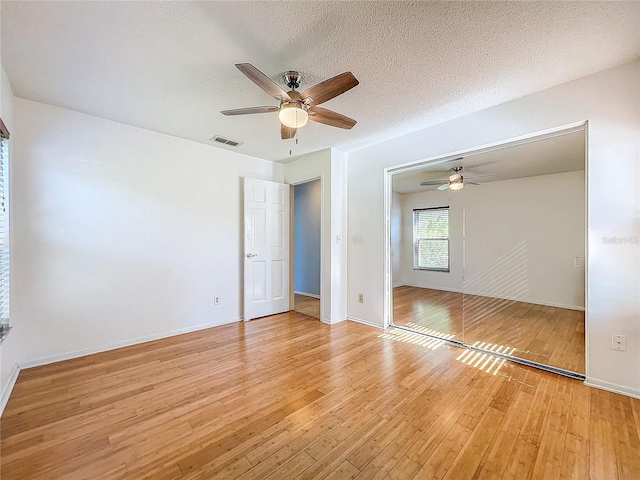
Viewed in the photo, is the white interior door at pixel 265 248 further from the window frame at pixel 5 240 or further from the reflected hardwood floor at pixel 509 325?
the window frame at pixel 5 240

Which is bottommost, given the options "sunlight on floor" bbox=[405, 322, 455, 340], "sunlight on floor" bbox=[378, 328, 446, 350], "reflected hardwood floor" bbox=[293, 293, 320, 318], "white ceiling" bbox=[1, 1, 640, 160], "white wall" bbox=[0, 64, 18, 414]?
"reflected hardwood floor" bbox=[293, 293, 320, 318]

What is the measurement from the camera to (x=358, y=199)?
3.91 meters

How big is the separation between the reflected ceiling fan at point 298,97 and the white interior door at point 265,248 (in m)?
1.89

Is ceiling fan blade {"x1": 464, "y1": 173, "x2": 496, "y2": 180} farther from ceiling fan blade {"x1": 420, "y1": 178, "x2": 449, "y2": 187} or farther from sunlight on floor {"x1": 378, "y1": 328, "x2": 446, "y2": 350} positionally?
sunlight on floor {"x1": 378, "y1": 328, "x2": 446, "y2": 350}

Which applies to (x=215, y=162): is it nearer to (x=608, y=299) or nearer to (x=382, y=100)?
(x=382, y=100)

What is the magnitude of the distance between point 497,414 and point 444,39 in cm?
252

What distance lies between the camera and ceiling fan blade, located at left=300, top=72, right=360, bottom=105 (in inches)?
66.0

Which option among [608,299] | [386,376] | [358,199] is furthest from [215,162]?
[608,299]

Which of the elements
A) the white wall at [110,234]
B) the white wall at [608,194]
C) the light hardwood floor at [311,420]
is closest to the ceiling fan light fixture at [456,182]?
the white wall at [608,194]

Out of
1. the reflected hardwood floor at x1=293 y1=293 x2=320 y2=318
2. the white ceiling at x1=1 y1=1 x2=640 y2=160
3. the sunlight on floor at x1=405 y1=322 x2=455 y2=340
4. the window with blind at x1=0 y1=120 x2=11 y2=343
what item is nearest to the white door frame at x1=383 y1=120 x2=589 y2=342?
the sunlight on floor at x1=405 y1=322 x2=455 y2=340

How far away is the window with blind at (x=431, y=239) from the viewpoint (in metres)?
4.22

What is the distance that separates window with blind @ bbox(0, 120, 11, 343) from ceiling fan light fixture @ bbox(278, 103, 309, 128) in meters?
2.08

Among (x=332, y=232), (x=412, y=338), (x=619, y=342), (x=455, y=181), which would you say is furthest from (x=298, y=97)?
(x=619, y=342)

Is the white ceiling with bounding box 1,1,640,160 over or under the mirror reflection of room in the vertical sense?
over
